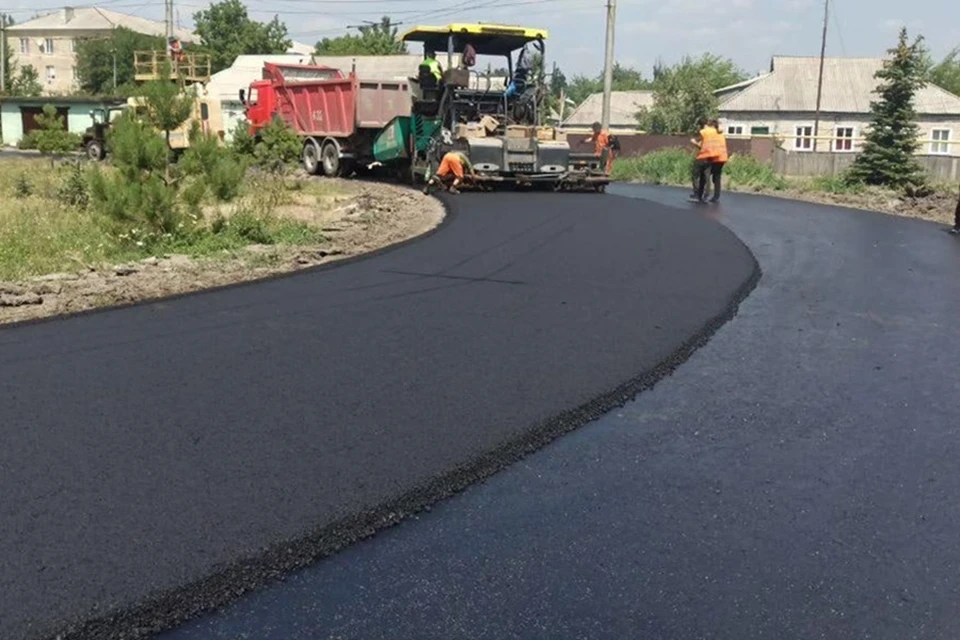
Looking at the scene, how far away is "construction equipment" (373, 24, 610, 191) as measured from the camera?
1570 cm

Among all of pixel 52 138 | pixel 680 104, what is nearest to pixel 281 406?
pixel 52 138

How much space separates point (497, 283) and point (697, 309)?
5.62 feet

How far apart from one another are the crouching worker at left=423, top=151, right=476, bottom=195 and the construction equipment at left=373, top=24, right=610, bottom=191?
130 millimetres

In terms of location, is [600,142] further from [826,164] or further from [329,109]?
[826,164]

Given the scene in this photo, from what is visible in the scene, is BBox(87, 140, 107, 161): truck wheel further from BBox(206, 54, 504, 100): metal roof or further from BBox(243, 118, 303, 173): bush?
BBox(206, 54, 504, 100): metal roof

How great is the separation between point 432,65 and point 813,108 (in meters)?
38.8

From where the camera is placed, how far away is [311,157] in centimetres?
2031

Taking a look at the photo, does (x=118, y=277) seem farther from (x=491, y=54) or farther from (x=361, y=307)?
(x=491, y=54)

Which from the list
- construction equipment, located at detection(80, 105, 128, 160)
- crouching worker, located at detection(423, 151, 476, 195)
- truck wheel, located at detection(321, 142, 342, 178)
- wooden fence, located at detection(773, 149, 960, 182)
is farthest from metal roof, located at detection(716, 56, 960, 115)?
crouching worker, located at detection(423, 151, 476, 195)

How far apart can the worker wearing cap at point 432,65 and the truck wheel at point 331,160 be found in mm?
3926

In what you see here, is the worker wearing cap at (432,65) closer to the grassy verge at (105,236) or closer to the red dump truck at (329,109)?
the red dump truck at (329,109)

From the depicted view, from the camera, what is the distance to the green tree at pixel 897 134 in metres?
21.1

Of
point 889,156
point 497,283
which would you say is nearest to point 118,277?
point 497,283

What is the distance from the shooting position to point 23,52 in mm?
88125
